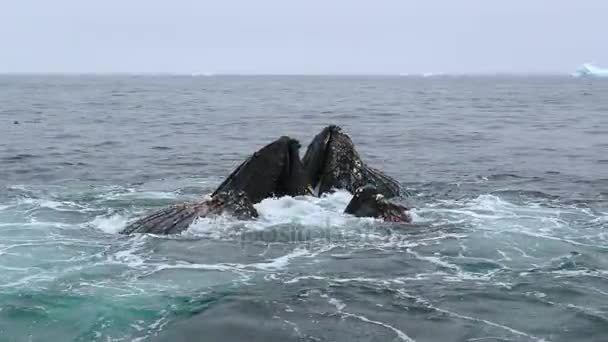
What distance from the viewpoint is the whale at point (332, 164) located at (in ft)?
58.7

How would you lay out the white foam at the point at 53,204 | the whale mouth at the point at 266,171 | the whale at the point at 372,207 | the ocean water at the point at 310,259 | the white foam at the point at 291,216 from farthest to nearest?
1. the white foam at the point at 53,204
2. the whale mouth at the point at 266,171
3. the whale at the point at 372,207
4. the white foam at the point at 291,216
5. the ocean water at the point at 310,259

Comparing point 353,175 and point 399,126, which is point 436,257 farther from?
point 399,126

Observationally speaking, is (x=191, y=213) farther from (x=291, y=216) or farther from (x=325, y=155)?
(x=325, y=155)

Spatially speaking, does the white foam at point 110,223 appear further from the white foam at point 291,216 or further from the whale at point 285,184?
the white foam at point 291,216

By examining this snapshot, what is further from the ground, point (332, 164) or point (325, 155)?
point (325, 155)

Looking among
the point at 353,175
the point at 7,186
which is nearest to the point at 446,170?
the point at 353,175

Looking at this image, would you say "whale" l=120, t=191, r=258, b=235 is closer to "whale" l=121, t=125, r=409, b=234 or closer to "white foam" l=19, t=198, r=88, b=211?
"whale" l=121, t=125, r=409, b=234

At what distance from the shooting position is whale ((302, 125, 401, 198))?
17906 mm

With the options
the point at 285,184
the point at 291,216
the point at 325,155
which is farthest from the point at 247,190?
the point at 325,155

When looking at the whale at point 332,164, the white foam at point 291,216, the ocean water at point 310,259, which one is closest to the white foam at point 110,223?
the ocean water at point 310,259

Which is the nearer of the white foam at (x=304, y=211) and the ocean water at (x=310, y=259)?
the ocean water at (x=310, y=259)

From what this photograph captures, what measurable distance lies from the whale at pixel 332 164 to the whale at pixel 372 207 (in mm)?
1545

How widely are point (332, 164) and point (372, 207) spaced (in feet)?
7.38

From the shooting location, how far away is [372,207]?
16.2 meters
